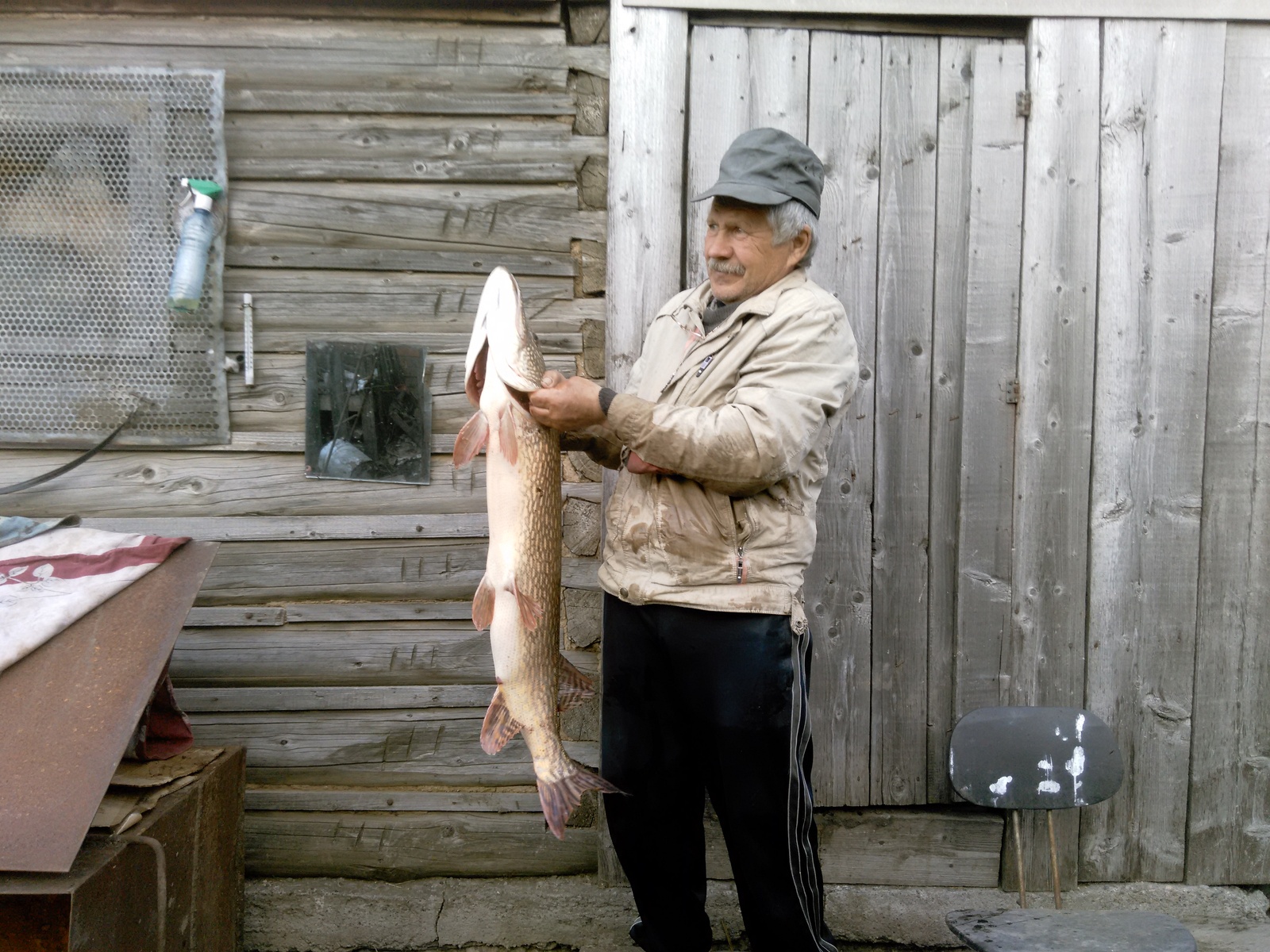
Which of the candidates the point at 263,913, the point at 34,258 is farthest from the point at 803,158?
the point at 263,913

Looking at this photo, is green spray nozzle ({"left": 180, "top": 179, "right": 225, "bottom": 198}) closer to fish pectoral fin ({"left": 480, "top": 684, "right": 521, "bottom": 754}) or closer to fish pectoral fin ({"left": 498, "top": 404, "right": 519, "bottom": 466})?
fish pectoral fin ({"left": 498, "top": 404, "right": 519, "bottom": 466})

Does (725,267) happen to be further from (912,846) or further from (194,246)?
(912,846)

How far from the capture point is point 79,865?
7.64ft

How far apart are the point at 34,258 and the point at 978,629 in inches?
140

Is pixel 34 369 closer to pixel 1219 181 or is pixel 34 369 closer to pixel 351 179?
pixel 351 179

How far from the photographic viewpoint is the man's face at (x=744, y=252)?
2709 mm

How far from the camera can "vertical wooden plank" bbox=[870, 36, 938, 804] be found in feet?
11.2

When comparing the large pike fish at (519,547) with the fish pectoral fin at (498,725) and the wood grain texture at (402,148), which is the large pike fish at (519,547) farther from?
the wood grain texture at (402,148)

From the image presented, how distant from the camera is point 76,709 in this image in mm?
2479

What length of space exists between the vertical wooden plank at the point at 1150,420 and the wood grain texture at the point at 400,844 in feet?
6.56

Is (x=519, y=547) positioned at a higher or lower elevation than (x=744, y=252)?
lower

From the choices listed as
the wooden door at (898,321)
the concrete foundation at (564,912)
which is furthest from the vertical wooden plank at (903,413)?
the concrete foundation at (564,912)

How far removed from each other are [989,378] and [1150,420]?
0.60 metres

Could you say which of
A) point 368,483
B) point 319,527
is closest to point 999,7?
point 368,483
